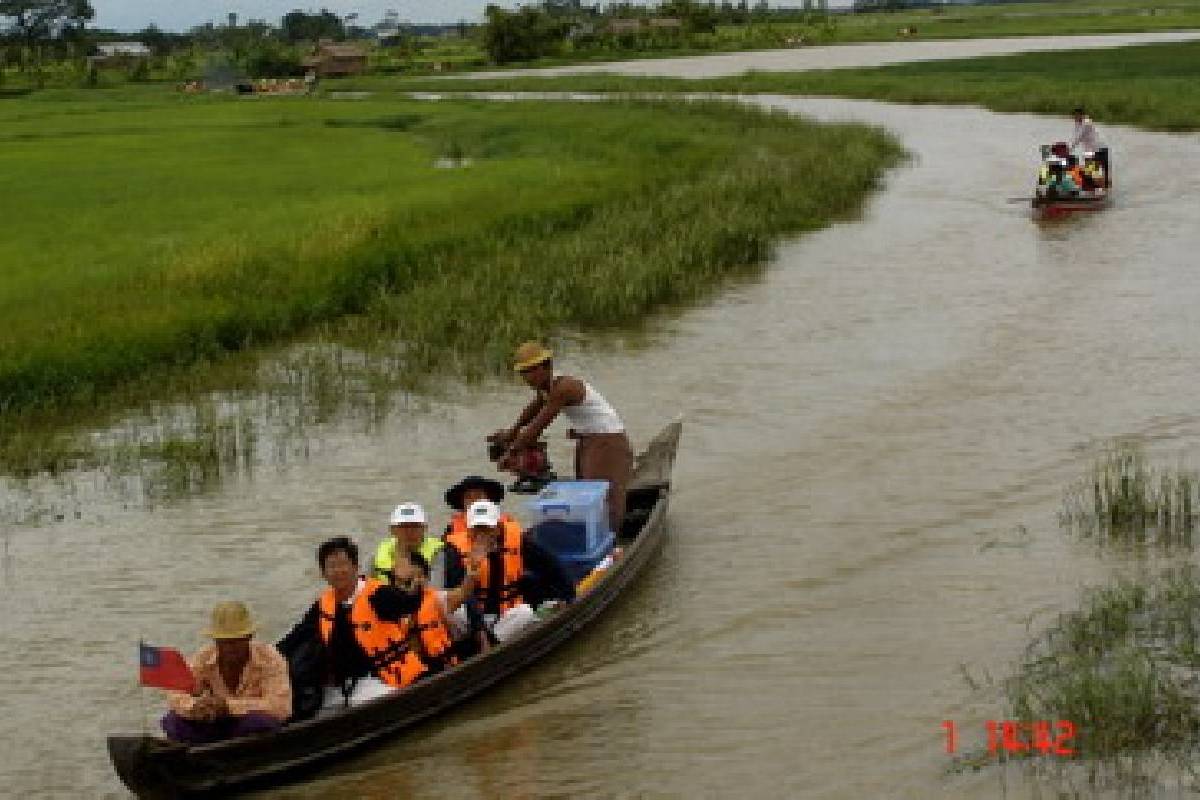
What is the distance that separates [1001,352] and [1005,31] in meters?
93.7

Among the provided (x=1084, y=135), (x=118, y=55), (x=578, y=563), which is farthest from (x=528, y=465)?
(x=118, y=55)

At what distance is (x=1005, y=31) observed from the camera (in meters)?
107

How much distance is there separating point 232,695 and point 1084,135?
24385mm

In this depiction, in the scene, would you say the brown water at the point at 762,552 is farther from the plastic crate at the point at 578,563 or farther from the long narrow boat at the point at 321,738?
the plastic crate at the point at 578,563

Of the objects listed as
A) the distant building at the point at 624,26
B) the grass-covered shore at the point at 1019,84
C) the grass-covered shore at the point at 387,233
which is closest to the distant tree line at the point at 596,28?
the distant building at the point at 624,26

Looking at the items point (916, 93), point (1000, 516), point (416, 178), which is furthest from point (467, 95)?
point (1000, 516)

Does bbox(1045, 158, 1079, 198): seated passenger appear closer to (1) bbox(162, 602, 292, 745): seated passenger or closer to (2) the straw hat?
(1) bbox(162, 602, 292, 745): seated passenger

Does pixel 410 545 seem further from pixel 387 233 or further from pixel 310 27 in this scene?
pixel 310 27

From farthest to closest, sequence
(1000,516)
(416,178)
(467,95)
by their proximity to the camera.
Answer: (467,95)
(416,178)
(1000,516)

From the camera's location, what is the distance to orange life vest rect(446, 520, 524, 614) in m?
10.1

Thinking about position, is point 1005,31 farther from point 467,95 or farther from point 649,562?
point 649,562

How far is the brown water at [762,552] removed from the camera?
9258 millimetres
